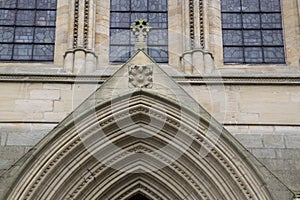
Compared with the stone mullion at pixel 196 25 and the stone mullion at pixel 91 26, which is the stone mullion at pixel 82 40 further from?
the stone mullion at pixel 196 25

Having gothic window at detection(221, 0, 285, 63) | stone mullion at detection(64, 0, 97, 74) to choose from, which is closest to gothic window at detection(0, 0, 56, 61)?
stone mullion at detection(64, 0, 97, 74)

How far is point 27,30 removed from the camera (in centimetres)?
1466

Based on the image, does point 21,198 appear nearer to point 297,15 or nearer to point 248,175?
point 248,175

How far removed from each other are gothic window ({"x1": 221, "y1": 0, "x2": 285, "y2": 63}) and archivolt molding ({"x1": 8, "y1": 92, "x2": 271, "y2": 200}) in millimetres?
2283

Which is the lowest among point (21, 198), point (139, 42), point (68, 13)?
point (21, 198)

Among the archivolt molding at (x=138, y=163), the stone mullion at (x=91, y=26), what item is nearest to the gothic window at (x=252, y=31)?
the archivolt molding at (x=138, y=163)

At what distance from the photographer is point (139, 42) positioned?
13.2 meters

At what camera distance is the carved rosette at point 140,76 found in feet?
42.0

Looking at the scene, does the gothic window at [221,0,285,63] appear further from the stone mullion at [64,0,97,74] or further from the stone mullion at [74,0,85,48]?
the stone mullion at [74,0,85,48]

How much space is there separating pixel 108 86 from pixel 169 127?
47.0 inches

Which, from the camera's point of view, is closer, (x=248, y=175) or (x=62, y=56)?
(x=248, y=175)

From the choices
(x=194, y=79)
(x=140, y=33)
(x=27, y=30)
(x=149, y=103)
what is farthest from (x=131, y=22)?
(x=149, y=103)

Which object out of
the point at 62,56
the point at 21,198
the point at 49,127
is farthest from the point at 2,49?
the point at 21,198

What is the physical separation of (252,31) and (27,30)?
4208 millimetres
